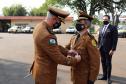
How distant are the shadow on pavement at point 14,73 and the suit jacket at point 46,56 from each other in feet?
17.5

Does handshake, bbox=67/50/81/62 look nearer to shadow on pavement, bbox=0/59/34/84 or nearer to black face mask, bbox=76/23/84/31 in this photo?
black face mask, bbox=76/23/84/31

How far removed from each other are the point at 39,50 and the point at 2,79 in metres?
6.20

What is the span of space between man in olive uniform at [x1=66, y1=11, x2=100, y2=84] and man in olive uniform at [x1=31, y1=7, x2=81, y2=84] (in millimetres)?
537

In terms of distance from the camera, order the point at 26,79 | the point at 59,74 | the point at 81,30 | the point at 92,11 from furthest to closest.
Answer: the point at 92,11 → the point at 59,74 → the point at 26,79 → the point at 81,30

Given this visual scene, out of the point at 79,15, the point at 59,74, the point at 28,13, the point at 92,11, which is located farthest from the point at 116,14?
the point at 79,15

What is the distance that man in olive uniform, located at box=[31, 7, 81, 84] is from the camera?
16.0 feet

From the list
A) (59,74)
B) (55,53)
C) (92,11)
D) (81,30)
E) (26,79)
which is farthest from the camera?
(92,11)

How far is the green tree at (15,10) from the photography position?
108 metres

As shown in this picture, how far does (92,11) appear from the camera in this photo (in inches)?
2660

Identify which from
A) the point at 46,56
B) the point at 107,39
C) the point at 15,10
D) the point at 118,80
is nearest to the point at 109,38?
the point at 107,39

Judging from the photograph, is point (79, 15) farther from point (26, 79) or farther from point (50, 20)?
point (26, 79)

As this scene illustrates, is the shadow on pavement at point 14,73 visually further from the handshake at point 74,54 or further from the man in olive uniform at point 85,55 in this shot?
the handshake at point 74,54

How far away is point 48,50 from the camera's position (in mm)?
4863

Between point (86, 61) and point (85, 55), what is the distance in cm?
10
